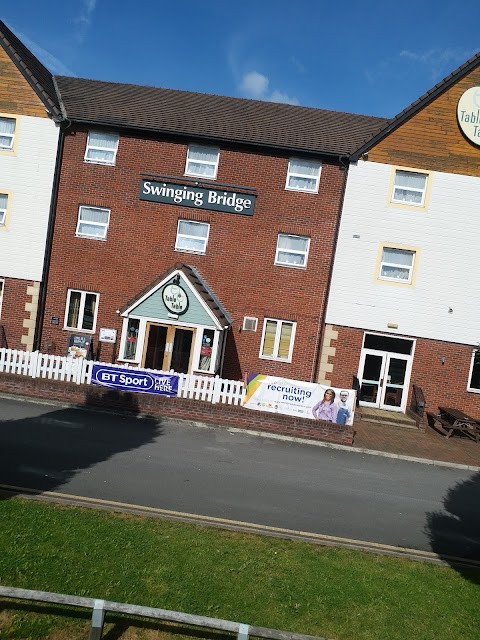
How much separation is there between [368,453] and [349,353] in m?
5.82

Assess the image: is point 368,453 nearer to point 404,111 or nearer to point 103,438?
point 103,438

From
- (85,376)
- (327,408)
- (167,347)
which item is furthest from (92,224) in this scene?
(327,408)

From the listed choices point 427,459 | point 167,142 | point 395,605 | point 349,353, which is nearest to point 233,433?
point 427,459

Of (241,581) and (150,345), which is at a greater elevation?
(150,345)

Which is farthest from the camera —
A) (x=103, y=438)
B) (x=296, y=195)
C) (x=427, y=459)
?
(x=296, y=195)

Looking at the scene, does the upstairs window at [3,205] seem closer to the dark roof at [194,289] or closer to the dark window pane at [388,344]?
the dark roof at [194,289]

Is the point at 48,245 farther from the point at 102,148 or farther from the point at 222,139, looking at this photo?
the point at 222,139

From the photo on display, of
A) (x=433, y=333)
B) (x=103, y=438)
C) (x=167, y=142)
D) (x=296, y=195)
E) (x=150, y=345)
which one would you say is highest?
(x=167, y=142)

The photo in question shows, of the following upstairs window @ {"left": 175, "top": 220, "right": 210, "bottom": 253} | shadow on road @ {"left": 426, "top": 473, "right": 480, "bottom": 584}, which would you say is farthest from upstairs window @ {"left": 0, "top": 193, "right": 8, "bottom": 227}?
shadow on road @ {"left": 426, "top": 473, "right": 480, "bottom": 584}

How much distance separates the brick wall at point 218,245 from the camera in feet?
62.6

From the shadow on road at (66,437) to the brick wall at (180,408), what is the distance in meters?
0.06

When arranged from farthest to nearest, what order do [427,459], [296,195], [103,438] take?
[296,195] → [427,459] → [103,438]

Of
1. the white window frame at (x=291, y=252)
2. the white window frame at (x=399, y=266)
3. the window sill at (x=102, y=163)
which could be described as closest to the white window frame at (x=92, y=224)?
Result: the window sill at (x=102, y=163)

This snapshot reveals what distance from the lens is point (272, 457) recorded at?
12.2 metres
